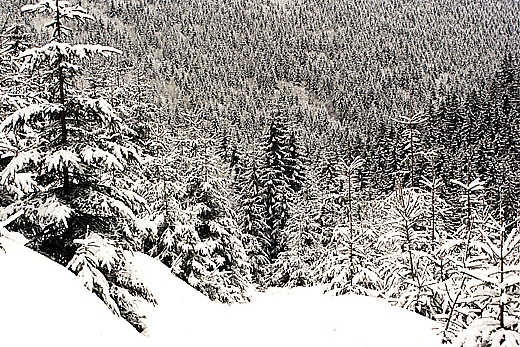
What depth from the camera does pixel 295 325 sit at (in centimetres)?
911

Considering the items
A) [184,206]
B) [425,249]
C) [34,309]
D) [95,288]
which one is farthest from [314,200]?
[34,309]

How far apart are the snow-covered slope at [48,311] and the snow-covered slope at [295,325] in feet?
6.18

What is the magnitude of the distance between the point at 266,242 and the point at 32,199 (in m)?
23.3

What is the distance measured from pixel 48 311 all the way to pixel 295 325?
496 cm

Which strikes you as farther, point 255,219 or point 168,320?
point 255,219

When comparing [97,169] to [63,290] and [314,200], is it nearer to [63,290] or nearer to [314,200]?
[63,290]

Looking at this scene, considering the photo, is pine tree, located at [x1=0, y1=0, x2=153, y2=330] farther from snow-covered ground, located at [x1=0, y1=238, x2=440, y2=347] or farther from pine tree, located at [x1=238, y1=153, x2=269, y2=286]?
pine tree, located at [x1=238, y1=153, x2=269, y2=286]

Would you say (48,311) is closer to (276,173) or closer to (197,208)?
(197,208)

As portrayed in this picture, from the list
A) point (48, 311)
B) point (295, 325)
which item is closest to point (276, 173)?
point (295, 325)

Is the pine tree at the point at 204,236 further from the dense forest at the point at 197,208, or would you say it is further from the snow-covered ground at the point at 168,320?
the snow-covered ground at the point at 168,320

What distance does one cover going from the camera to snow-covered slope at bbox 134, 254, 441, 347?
26.5 ft

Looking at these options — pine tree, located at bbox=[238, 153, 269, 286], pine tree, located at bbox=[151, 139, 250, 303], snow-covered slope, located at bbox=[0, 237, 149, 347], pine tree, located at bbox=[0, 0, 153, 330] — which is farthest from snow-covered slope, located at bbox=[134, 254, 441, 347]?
pine tree, located at bbox=[238, 153, 269, 286]

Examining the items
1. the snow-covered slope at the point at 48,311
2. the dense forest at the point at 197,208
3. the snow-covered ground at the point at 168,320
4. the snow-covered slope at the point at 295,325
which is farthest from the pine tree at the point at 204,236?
the snow-covered slope at the point at 48,311

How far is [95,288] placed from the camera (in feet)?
25.7
